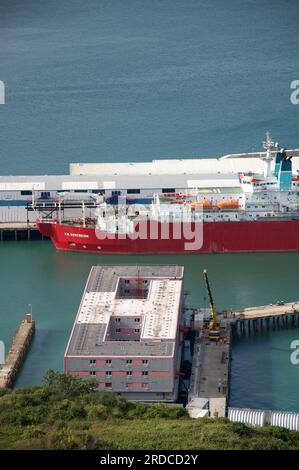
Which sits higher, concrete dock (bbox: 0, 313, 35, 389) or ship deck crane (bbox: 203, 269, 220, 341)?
ship deck crane (bbox: 203, 269, 220, 341)

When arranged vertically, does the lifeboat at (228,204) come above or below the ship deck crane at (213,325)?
above

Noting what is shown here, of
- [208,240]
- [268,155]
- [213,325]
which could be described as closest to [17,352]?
[213,325]

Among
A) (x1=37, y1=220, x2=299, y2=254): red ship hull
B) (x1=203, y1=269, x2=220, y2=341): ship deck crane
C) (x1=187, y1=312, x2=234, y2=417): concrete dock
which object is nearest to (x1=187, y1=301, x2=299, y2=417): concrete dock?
(x1=187, y1=312, x2=234, y2=417): concrete dock

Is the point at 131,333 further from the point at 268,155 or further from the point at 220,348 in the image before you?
the point at 268,155

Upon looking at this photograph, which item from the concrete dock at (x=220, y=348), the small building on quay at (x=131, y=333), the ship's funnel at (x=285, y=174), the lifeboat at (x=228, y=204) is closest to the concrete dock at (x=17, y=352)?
the small building on quay at (x=131, y=333)

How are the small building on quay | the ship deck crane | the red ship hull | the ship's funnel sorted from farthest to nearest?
the ship's funnel
the red ship hull
the ship deck crane
the small building on quay

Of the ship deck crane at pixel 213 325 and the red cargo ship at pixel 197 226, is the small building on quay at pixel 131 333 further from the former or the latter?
the red cargo ship at pixel 197 226

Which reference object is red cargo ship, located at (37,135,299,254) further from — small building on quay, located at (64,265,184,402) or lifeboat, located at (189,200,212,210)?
small building on quay, located at (64,265,184,402)
